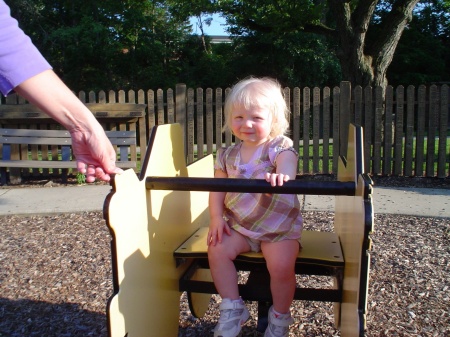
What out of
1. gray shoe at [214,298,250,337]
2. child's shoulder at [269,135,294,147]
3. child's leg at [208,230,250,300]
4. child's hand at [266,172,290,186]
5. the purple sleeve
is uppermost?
the purple sleeve

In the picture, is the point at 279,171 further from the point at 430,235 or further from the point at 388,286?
the point at 430,235

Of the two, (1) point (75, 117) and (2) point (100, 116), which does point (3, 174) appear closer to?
(2) point (100, 116)

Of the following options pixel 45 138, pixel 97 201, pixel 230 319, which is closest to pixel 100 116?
pixel 45 138

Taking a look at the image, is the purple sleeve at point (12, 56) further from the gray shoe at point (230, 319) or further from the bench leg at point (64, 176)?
the bench leg at point (64, 176)

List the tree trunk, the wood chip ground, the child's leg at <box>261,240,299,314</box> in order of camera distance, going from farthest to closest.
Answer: the tree trunk < the wood chip ground < the child's leg at <box>261,240,299,314</box>

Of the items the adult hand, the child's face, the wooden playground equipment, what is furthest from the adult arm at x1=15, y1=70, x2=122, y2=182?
the child's face

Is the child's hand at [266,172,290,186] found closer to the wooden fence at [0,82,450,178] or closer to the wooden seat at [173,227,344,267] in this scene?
the wooden seat at [173,227,344,267]

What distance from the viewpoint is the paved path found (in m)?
5.31

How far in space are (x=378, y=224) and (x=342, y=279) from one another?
266cm

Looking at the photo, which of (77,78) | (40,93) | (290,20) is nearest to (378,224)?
(40,93)

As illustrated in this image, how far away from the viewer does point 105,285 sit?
3.36 m

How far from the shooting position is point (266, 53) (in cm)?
1859

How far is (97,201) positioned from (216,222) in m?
3.82

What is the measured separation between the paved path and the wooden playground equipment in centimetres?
277
